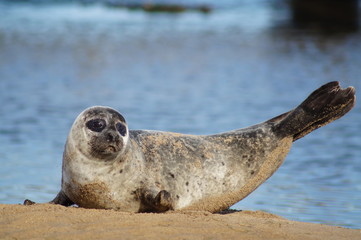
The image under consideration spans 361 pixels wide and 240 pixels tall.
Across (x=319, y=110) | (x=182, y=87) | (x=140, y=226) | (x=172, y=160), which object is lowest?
(x=140, y=226)

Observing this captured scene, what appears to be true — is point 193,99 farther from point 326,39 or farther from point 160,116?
point 326,39

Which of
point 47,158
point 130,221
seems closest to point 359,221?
point 130,221

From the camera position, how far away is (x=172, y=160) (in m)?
5.55

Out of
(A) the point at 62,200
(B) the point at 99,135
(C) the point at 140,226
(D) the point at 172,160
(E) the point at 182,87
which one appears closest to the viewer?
(C) the point at 140,226

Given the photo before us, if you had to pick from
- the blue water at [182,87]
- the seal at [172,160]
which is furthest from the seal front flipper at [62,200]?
the blue water at [182,87]

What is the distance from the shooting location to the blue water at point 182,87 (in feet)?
24.1

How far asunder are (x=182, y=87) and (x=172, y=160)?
9117mm

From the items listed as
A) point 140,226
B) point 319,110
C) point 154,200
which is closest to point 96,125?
point 154,200

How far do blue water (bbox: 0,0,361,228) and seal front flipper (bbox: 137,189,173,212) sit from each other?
1472 mm

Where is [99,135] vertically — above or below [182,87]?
below

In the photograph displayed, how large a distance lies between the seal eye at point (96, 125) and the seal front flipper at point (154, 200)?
1.78 ft

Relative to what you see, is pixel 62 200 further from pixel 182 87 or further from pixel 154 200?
pixel 182 87

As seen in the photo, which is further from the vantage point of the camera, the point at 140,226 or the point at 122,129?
the point at 122,129

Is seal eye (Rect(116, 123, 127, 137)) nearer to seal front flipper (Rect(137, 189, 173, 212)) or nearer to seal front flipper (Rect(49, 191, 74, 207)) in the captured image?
seal front flipper (Rect(137, 189, 173, 212))
